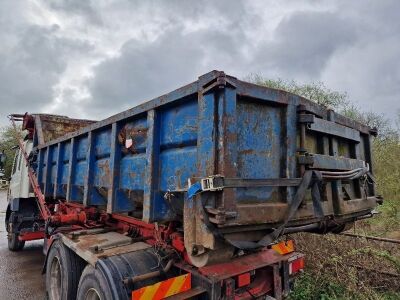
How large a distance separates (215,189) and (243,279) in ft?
3.33

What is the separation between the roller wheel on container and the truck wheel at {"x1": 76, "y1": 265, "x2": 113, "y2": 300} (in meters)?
0.48

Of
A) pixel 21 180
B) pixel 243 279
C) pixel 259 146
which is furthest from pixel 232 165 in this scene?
→ pixel 21 180

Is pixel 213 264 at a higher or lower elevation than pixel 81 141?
lower

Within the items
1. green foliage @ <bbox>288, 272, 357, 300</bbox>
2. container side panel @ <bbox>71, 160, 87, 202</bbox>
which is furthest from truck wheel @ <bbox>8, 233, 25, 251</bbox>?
green foliage @ <bbox>288, 272, 357, 300</bbox>

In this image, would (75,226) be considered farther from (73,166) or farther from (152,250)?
(152,250)

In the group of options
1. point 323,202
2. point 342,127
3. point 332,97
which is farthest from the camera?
point 332,97

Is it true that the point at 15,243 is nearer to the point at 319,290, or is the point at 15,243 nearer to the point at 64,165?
the point at 64,165

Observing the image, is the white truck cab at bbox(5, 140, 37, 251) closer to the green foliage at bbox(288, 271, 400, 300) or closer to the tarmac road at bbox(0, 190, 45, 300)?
the tarmac road at bbox(0, 190, 45, 300)

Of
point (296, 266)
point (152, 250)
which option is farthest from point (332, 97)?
point (152, 250)

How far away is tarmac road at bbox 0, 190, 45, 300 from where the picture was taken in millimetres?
4895

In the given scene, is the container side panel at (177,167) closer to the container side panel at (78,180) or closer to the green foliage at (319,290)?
the container side panel at (78,180)

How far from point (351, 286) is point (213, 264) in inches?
106

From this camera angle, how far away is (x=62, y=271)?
3523mm

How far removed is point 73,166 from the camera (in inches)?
172
